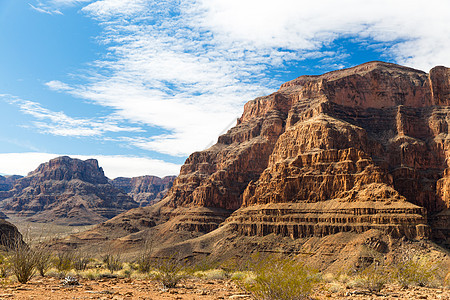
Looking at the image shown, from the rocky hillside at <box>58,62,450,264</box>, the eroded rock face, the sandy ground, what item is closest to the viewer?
the sandy ground

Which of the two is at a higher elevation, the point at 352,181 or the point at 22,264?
the point at 352,181

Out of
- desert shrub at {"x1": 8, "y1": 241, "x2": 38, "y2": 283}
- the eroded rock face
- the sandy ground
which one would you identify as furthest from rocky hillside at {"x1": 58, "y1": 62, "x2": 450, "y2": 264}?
desert shrub at {"x1": 8, "y1": 241, "x2": 38, "y2": 283}

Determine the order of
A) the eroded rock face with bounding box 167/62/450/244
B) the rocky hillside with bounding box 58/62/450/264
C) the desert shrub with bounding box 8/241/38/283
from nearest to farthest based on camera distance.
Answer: the desert shrub with bounding box 8/241/38/283
the rocky hillside with bounding box 58/62/450/264
the eroded rock face with bounding box 167/62/450/244

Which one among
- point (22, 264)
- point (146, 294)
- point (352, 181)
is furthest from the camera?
point (352, 181)

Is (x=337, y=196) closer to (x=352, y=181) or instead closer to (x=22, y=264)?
(x=352, y=181)

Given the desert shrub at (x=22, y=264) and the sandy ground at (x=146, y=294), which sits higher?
the desert shrub at (x=22, y=264)

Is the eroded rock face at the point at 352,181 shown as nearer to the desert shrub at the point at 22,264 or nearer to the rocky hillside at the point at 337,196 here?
the rocky hillside at the point at 337,196

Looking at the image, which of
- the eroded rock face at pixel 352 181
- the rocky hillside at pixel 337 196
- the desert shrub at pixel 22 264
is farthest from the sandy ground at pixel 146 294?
the eroded rock face at pixel 352 181

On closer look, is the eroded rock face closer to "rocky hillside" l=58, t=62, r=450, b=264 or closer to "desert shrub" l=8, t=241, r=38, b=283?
"rocky hillside" l=58, t=62, r=450, b=264

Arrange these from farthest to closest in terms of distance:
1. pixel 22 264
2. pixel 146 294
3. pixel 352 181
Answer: pixel 352 181 → pixel 22 264 → pixel 146 294

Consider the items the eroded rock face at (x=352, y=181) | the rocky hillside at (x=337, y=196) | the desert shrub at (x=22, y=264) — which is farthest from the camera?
the eroded rock face at (x=352, y=181)

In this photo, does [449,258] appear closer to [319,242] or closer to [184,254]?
[319,242]

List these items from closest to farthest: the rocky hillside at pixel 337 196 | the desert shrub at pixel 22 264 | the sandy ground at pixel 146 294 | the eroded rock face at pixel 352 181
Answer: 1. the sandy ground at pixel 146 294
2. the desert shrub at pixel 22 264
3. the rocky hillside at pixel 337 196
4. the eroded rock face at pixel 352 181

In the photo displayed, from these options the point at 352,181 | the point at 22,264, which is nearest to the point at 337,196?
the point at 352,181
